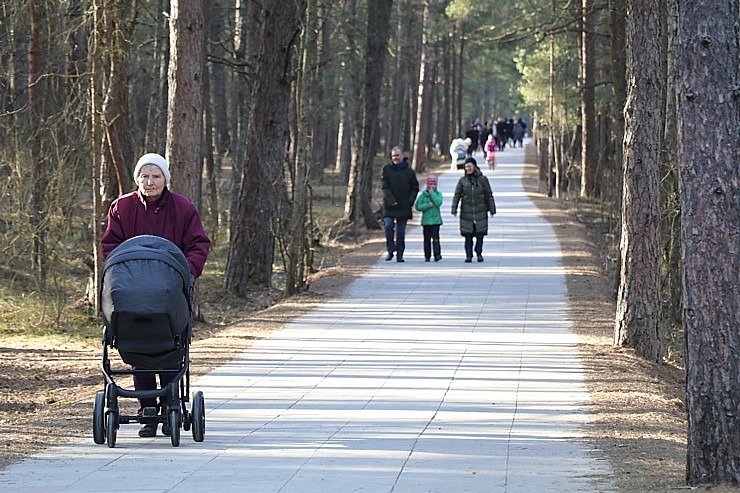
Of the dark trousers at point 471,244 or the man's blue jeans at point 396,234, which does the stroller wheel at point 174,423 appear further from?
the dark trousers at point 471,244

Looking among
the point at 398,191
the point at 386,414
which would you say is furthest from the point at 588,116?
the point at 386,414

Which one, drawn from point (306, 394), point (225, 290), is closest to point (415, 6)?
point (225, 290)

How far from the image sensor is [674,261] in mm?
17938

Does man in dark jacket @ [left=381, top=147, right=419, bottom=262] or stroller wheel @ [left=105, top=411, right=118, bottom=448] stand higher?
man in dark jacket @ [left=381, top=147, right=419, bottom=262]

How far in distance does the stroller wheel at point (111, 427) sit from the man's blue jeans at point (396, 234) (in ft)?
46.0

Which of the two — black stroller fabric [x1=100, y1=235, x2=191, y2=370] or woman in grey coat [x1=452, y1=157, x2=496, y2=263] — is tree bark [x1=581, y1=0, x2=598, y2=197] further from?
black stroller fabric [x1=100, y1=235, x2=191, y2=370]

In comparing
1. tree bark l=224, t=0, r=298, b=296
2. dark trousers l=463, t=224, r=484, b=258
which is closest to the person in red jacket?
tree bark l=224, t=0, r=298, b=296

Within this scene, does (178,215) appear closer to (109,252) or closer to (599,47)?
(109,252)

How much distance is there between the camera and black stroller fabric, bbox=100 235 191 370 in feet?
22.8

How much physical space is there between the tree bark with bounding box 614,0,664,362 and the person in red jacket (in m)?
6.21

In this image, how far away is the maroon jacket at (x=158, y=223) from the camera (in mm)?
7832

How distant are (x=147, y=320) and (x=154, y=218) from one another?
104cm

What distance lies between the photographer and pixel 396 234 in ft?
71.8

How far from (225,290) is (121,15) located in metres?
5.73
